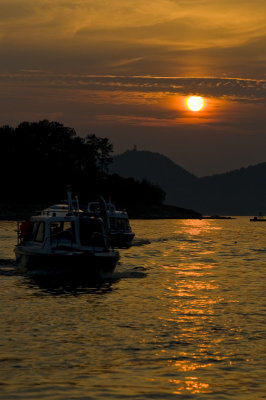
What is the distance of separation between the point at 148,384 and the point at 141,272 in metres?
27.7

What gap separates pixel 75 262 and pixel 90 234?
344cm

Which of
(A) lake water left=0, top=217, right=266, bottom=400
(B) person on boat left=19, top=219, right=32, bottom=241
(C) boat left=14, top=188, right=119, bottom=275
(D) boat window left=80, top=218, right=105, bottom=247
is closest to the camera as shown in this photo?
(A) lake water left=0, top=217, right=266, bottom=400

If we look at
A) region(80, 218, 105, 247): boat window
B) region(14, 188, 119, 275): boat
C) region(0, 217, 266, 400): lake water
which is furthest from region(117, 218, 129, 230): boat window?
region(0, 217, 266, 400): lake water

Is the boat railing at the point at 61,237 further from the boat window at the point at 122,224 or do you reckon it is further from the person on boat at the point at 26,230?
the boat window at the point at 122,224

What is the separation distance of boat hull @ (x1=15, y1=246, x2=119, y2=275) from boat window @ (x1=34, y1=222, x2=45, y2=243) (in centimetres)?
155

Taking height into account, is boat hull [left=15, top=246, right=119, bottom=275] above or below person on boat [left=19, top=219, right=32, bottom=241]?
below

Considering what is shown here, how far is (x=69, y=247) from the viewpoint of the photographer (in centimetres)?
3669

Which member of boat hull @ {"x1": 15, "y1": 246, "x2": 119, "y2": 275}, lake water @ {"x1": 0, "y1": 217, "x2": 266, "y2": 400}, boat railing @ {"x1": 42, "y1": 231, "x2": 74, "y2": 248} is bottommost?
lake water @ {"x1": 0, "y1": 217, "x2": 266, "y2": 400}

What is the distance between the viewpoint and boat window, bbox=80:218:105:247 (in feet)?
125

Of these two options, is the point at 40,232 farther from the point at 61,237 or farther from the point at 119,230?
the point at 119,230

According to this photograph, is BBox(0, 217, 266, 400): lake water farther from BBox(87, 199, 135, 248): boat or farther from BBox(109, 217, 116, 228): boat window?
BBox(109, 217, 116, 228): boat window

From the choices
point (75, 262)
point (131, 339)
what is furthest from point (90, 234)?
point (131, 339)

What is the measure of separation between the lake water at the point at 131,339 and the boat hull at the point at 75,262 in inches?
26.8

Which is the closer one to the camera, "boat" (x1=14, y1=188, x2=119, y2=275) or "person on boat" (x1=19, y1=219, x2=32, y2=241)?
"boat" (x1=14, y1=188, x2=119, y2=275)
